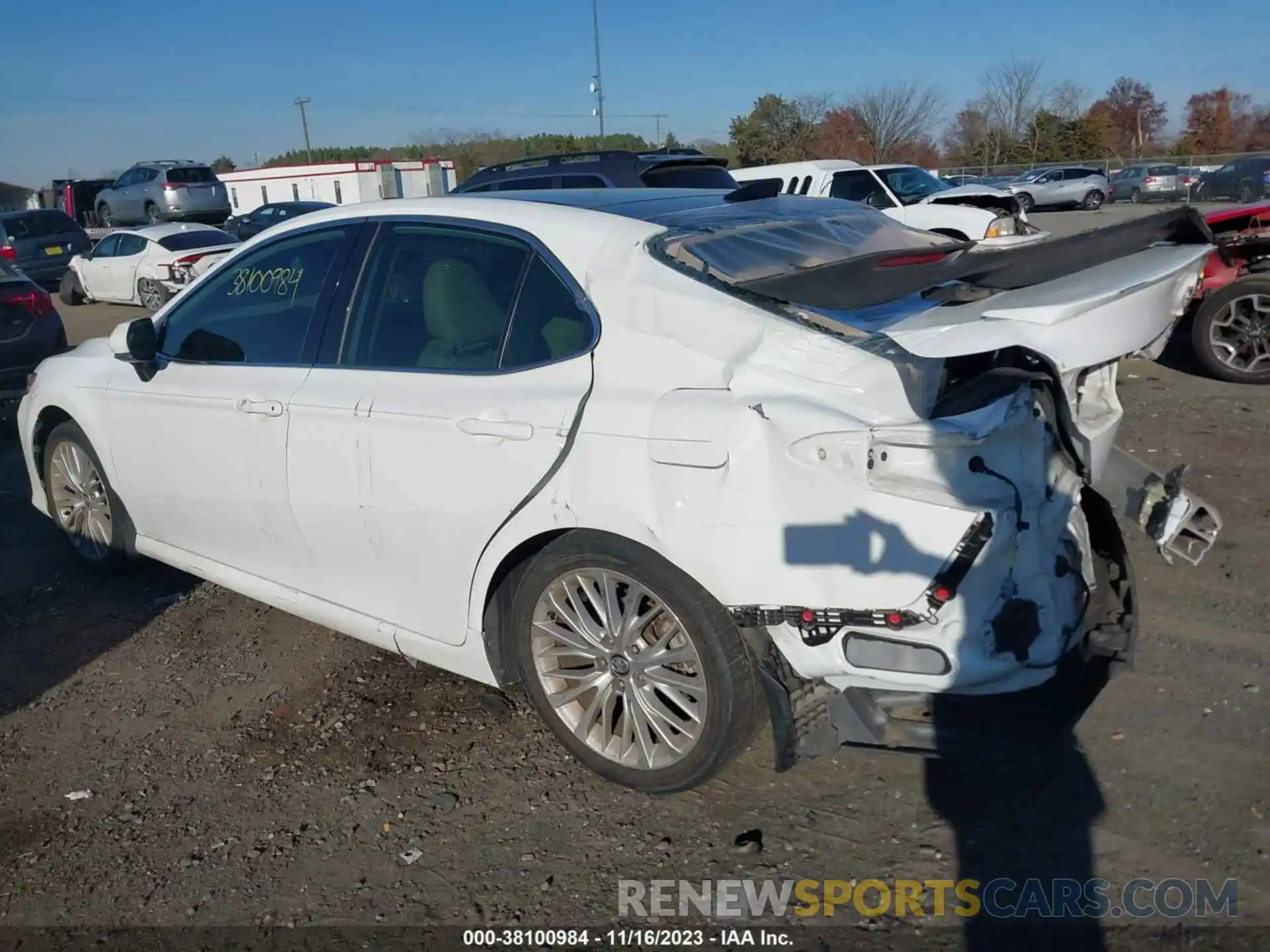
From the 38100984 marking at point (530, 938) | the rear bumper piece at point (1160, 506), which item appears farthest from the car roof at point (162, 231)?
the rear bumper piece at point (1160, 506)

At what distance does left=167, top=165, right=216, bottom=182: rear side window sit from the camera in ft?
90.3

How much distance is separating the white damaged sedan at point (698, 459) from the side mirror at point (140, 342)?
1.02 feet

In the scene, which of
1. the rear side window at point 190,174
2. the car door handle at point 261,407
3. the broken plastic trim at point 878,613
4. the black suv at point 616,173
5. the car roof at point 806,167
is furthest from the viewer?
the rear side window at point 190,174

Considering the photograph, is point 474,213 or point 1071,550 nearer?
point 1071,550

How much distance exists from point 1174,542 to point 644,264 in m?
1.81

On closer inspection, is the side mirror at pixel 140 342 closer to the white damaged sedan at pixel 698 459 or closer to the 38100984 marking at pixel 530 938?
the white damaged sedan at pixel 698 459

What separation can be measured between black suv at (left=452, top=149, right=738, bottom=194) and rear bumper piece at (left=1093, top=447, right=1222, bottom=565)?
7776 mm

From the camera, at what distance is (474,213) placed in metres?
3.50

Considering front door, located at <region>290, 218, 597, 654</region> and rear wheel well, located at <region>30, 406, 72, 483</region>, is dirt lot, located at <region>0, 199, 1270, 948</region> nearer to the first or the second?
front door, located at <region>290, 218, 597, 654</region>

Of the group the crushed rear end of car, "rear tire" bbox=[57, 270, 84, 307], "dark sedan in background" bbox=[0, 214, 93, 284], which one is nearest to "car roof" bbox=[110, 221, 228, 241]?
"rear tire" bbox=[57, 270, 84, 307]

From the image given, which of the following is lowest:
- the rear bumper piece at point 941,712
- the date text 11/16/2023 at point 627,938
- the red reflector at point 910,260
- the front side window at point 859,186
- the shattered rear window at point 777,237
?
the date text 11/16/2023 at point 627,938

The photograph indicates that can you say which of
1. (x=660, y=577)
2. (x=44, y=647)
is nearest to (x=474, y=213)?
(x=660, y=577)

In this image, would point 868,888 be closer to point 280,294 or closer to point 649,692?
point 649,692

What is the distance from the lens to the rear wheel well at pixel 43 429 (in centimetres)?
506
